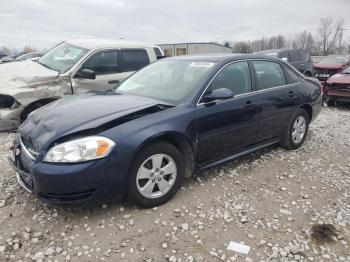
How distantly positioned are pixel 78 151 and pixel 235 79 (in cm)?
232

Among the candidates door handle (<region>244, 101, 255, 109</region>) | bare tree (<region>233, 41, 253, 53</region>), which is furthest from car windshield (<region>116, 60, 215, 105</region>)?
bare tree (<region>233, 41, 253, 53</region>)

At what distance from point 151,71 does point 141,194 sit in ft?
6.57

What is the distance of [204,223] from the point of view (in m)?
3.22

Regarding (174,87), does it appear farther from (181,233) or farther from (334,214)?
(334,214)

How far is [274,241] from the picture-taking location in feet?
9.74

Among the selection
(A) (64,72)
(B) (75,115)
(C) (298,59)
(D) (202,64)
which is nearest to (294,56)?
(C) (298,59)

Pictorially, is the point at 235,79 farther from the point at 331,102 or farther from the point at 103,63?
the point at 331,102

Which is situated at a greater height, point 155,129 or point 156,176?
point 155,129

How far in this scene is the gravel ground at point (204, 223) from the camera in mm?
2791

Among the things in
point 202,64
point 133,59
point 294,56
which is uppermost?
point 294,56

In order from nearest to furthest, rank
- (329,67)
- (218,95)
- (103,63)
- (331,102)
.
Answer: (218,95) < (103,63) < (331,102) < (329,67)

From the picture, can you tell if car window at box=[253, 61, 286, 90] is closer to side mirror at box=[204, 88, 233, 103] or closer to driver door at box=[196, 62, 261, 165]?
driver door at box=[196, 62, 261, 165]

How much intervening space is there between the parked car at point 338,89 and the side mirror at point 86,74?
747 centimetres

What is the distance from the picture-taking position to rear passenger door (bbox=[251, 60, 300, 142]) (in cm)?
456
